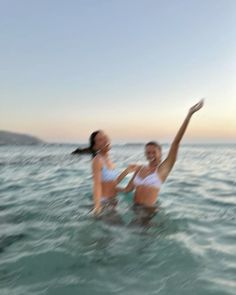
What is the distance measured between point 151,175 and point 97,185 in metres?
1.18

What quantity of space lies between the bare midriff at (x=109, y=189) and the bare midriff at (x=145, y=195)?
49cm

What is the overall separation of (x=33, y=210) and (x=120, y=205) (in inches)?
98.0

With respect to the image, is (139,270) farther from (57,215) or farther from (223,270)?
(57,215)

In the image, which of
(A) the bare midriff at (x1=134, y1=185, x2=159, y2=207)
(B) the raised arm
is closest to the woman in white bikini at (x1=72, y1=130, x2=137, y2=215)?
(A) the bare midriff at (x1=134, y1=185, x2=159, y2=207)

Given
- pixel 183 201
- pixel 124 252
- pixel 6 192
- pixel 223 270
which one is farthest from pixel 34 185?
pixel 223 270

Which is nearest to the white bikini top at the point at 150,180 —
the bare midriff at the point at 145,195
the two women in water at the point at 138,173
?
the two women in water at the point at 138,173

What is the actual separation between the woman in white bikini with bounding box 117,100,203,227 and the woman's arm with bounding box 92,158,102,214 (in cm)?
86

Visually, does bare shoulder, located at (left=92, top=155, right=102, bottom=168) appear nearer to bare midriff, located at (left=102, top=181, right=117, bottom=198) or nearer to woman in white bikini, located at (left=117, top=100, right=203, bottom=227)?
bare midriff, located at (left=102, top=181, right=117, bottom=198)

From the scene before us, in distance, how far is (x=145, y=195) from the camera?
8898mm

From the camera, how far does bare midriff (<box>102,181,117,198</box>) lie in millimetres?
9016

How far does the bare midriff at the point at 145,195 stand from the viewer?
8852 mm

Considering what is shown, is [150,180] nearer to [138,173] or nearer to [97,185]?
[138,173]

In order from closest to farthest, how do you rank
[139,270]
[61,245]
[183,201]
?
[139,270], [61,245], [183,201]

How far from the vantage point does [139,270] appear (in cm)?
592
